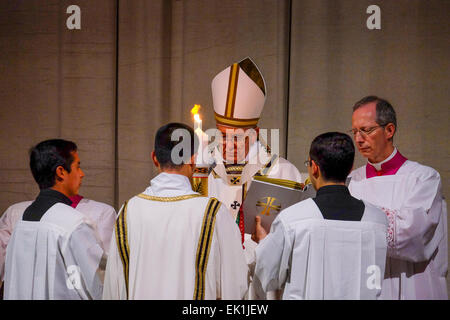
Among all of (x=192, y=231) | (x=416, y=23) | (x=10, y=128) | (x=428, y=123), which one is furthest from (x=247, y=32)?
(x=192, y=231)

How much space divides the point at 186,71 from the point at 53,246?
8.53 feet

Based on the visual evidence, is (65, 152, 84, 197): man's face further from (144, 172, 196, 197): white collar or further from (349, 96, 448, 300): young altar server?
(349, 96, 448, 300): young altar server

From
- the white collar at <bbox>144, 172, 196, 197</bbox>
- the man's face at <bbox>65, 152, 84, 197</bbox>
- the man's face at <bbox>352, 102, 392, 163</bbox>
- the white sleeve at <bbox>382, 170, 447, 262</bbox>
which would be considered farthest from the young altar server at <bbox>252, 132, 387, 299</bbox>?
the man's face at <bbox>65, 152, 84, 197</bbox>

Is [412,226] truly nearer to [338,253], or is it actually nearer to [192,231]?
[338,253]

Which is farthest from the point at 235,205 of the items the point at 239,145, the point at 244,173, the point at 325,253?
the point at 325,253

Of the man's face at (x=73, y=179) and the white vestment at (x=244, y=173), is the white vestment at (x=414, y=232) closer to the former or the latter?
the white vestment at (x=244, y=173)

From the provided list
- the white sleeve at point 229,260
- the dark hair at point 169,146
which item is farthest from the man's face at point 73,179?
the white sleeve at point 229,260

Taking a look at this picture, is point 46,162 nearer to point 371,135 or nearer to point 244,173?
point 244,173

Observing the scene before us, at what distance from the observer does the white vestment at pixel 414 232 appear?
2.67 meters

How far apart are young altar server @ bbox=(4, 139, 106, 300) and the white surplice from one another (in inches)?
6.5

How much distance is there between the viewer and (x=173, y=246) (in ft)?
7.73

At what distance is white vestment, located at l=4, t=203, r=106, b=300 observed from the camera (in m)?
2.46

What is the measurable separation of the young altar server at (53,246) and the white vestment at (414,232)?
1524 millimetres

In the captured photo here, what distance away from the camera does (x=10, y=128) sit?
484 cm
